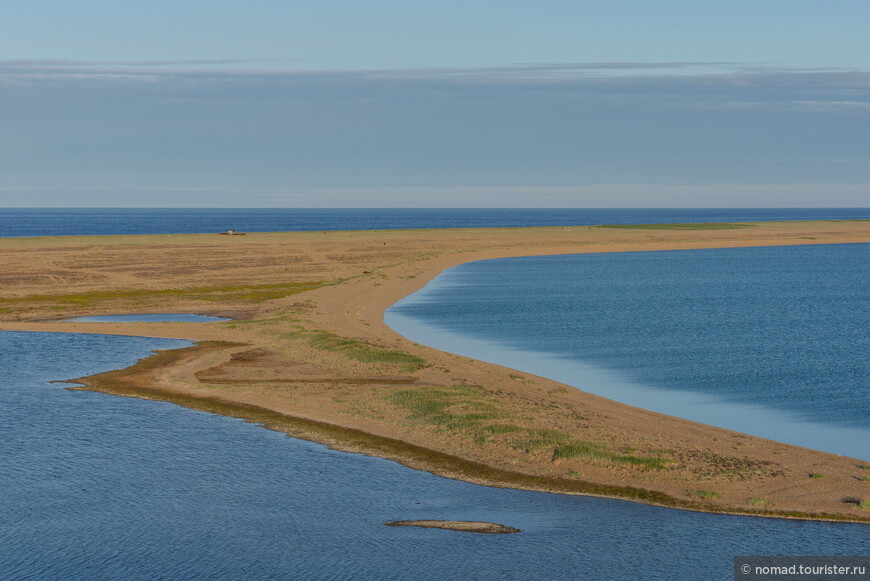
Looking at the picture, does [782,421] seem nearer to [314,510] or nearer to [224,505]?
[314,510]

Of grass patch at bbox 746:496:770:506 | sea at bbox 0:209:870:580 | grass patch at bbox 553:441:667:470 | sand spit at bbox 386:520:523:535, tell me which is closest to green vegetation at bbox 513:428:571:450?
grass patch at bbox 553:441:667:470

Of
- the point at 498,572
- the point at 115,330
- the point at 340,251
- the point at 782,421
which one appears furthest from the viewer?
the point at 340,251

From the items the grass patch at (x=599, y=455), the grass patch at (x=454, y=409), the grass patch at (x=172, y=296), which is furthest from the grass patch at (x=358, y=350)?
the grass patch at (x=172, y=296)

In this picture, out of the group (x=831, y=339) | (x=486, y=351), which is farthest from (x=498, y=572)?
(x=831, y=339)

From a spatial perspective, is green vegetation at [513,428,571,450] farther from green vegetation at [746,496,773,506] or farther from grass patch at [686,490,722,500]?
green vegetation at [746,496,773,506]

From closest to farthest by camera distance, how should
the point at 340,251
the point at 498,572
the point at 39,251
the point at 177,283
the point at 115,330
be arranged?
1. the point at 498,572
2. the point at 115,330
3. the point at 177,283
4. the point at 39,251
5. the point at 340,251

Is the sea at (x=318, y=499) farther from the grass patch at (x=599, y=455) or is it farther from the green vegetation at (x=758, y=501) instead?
the grass patch at (x=599, y=455)
